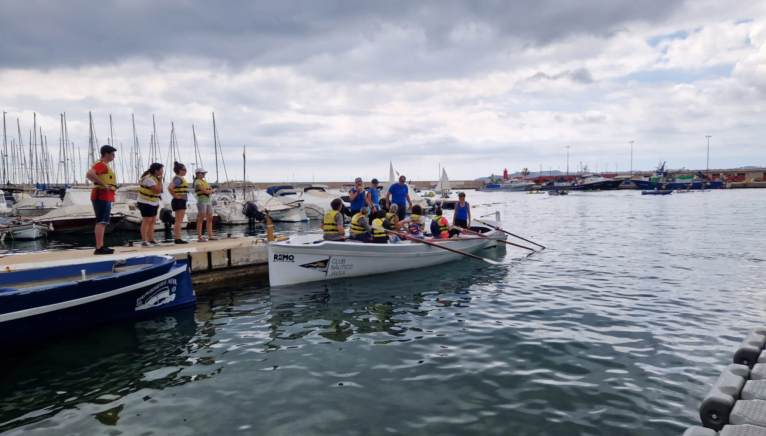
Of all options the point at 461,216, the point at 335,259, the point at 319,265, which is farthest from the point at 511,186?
the point at 319,265

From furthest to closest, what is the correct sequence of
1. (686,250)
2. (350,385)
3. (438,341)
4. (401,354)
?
(686,250) → (438,341) → (401,354) → (350,385)

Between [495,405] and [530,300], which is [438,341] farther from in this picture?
[530,300]

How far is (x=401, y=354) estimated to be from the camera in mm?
6559

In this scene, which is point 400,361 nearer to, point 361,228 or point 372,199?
point 361,228

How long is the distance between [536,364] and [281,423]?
3.57 m

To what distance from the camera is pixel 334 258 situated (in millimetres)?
10938

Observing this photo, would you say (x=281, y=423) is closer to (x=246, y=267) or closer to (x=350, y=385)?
(x=350, y=385)

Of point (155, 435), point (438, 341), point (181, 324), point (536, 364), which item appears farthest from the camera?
point (181, 324)

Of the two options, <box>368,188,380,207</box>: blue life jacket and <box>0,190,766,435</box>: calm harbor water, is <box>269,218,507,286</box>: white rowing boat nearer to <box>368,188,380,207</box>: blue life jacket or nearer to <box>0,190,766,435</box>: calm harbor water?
<box>0,190,766,435</box>: calm harbor water

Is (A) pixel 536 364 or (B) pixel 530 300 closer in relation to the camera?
(A) pixel 536 364

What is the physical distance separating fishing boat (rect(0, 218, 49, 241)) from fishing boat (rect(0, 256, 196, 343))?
17500 millimetres

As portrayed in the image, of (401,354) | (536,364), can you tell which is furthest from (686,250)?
(401,354)

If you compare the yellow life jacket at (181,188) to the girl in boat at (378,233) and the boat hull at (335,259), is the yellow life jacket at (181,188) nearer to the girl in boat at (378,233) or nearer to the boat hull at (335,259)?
the boat hull at (335,259)

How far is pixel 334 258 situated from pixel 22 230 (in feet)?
66.8
